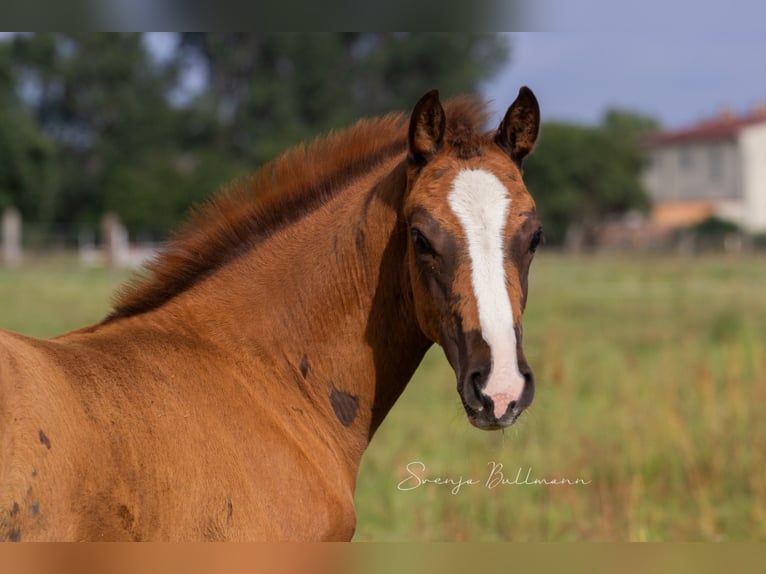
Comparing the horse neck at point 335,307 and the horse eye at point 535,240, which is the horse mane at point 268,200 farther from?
the horse eye at point 535,240

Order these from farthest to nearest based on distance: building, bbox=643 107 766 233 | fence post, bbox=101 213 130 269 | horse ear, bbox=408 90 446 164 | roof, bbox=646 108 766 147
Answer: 1. roof, bbox=646 108 766 147
2. building, bbox=643 107 766 233
3. fence post, bbox=101 213 130 269
4. horse ear, bbox=408 90 446 164

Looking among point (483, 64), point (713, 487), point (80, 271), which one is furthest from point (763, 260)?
point (713, 487)

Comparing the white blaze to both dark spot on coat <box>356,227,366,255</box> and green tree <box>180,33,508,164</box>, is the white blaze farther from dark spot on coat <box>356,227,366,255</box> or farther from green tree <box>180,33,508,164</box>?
green tree <box>180,33,508,164</box>

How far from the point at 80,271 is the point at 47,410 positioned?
22.4 metres

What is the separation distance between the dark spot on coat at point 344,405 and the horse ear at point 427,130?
867mm

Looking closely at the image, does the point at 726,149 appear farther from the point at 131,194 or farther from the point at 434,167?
the point at 434,167

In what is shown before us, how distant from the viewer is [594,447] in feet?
25.5

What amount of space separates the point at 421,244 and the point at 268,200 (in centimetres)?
76

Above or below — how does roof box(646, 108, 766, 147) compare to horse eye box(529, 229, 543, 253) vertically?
above

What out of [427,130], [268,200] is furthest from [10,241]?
[427,130]

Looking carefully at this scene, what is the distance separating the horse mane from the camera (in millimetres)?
3391

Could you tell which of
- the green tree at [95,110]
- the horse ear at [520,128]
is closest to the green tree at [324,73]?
the green tree at [95,110]

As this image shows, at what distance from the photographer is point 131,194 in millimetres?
35938

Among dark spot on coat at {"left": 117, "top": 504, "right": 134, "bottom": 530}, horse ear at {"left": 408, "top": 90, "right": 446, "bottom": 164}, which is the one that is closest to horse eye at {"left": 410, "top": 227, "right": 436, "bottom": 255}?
horse ear at {"left": 408, "top": 90, "right": 446, "bottom": 164}
